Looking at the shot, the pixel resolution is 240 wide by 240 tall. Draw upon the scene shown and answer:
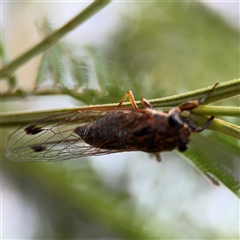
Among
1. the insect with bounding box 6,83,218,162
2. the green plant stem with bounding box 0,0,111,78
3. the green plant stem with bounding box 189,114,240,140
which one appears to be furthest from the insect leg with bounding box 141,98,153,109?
the green plant stem with bounding box 0,0,111,78

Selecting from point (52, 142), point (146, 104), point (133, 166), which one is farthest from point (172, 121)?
point (133, 166)

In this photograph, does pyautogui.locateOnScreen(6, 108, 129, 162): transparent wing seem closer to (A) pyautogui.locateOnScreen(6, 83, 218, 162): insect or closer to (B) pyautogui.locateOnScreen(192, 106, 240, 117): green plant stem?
(A) pyautogui.locateOnScreen(6, 83, 218, 162): insect

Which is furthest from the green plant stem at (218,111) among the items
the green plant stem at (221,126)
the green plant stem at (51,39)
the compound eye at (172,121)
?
the green plant stem at (51,39)

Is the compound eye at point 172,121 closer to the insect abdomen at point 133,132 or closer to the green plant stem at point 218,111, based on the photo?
the insect abdomen at point 133,132

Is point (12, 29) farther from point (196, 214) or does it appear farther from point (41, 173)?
point (196, 214)

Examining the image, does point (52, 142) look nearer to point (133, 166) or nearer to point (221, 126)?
point (221, 126)

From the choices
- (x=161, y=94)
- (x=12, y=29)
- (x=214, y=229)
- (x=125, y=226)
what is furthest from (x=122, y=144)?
(x=12, y=29)
